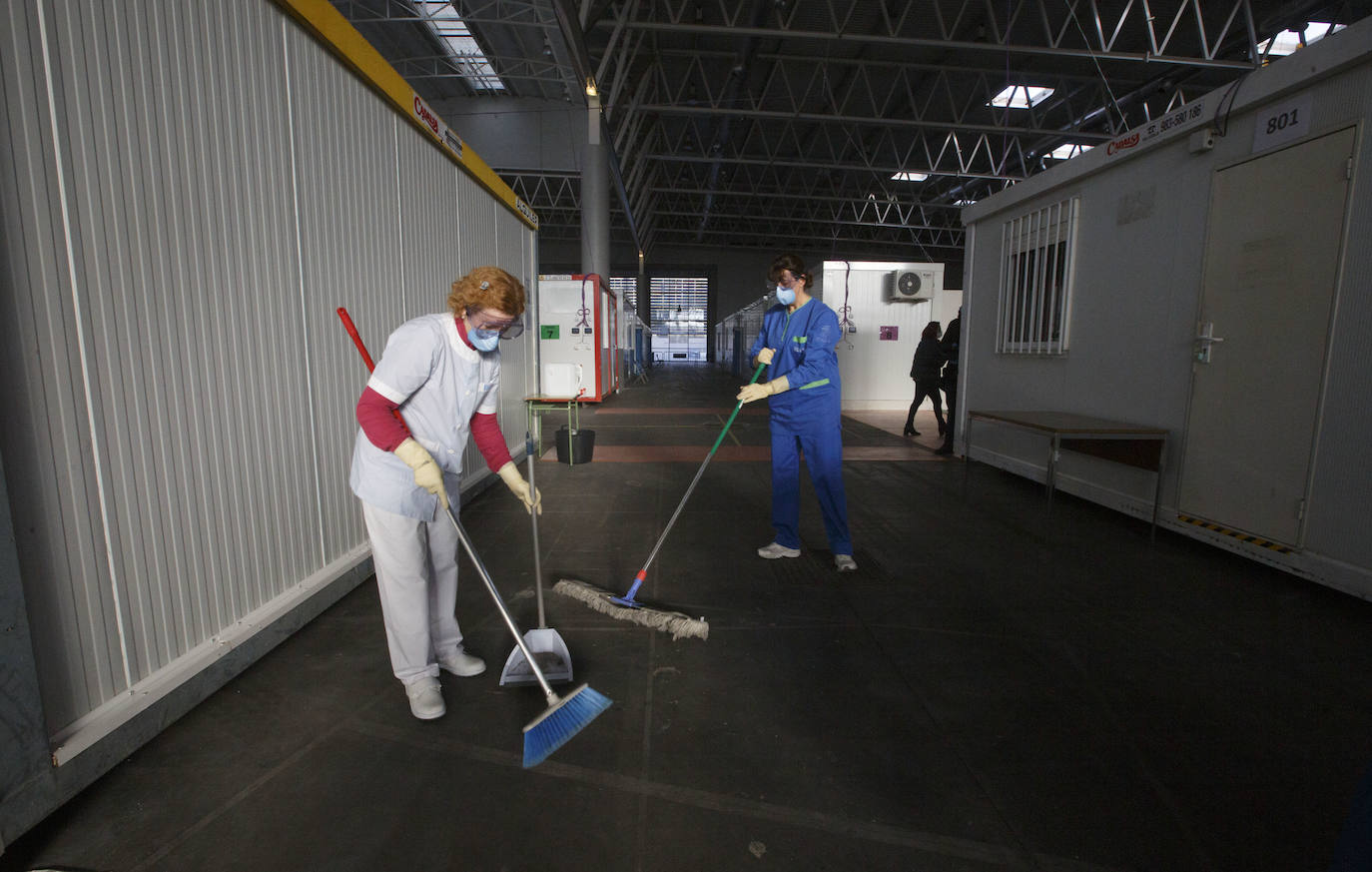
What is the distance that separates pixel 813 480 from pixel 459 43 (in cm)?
1649

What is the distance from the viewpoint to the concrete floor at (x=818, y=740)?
1825 millimetres

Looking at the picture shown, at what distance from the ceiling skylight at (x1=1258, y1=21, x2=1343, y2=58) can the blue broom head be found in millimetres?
16478

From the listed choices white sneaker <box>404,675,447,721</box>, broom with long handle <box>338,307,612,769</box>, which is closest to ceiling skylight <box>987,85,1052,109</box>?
broom with long handle <box>338,307,612,769</box>

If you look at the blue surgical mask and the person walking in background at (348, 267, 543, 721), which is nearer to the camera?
the person walking in background at (348, 267, 543, 721)

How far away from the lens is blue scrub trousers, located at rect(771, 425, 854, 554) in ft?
12.7

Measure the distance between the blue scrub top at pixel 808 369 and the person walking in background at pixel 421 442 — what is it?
6.22 feet

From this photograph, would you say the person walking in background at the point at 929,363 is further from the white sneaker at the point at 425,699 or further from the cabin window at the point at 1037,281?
the white sneaker at the point at 425,699

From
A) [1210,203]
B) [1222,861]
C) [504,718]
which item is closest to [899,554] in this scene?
[1222,861]

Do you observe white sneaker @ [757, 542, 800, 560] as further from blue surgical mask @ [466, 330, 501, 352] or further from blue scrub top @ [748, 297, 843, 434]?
blue surgical mask @ [466, 330, 501, 352]

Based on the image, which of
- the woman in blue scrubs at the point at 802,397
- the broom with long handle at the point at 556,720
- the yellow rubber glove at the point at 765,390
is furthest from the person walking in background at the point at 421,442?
the woman in blue scrubs at the point at 802,397

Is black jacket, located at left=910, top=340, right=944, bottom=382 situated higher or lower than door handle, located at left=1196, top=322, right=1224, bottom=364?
lower

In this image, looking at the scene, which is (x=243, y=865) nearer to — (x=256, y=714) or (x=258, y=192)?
(x=256, y=714)

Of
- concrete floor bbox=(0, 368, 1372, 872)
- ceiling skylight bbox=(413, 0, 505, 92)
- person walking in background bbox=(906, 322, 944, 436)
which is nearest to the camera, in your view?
concrete floor bbox=(0, 368, 1372, 872)

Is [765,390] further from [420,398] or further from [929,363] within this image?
[929,363]
